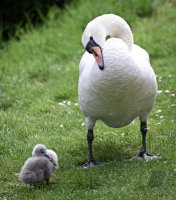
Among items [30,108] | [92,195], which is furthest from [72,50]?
[92,195]

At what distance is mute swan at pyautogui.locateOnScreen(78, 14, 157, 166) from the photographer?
20.8 feet

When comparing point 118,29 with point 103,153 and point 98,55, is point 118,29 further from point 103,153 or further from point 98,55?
point 103,153

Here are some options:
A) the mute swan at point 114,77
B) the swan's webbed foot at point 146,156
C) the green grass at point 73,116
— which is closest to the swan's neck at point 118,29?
the mute swan at point 114,77

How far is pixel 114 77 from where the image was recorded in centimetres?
632

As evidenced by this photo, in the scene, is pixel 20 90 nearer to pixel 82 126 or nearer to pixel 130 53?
pixel 82 126

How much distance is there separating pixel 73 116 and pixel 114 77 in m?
2.66

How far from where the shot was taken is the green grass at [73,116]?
6281mm

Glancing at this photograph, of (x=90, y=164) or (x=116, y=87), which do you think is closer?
(x=116, y=87)

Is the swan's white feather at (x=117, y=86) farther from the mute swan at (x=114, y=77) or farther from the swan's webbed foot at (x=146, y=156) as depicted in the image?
the swan's webbed foot at (x=146, y=156)

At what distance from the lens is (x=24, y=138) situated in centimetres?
819

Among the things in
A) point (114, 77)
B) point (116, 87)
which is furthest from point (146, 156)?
point (114, 77)

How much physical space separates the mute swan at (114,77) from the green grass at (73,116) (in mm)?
506

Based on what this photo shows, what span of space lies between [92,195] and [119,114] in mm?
1078

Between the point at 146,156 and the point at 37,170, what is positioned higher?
the point at 37,170
